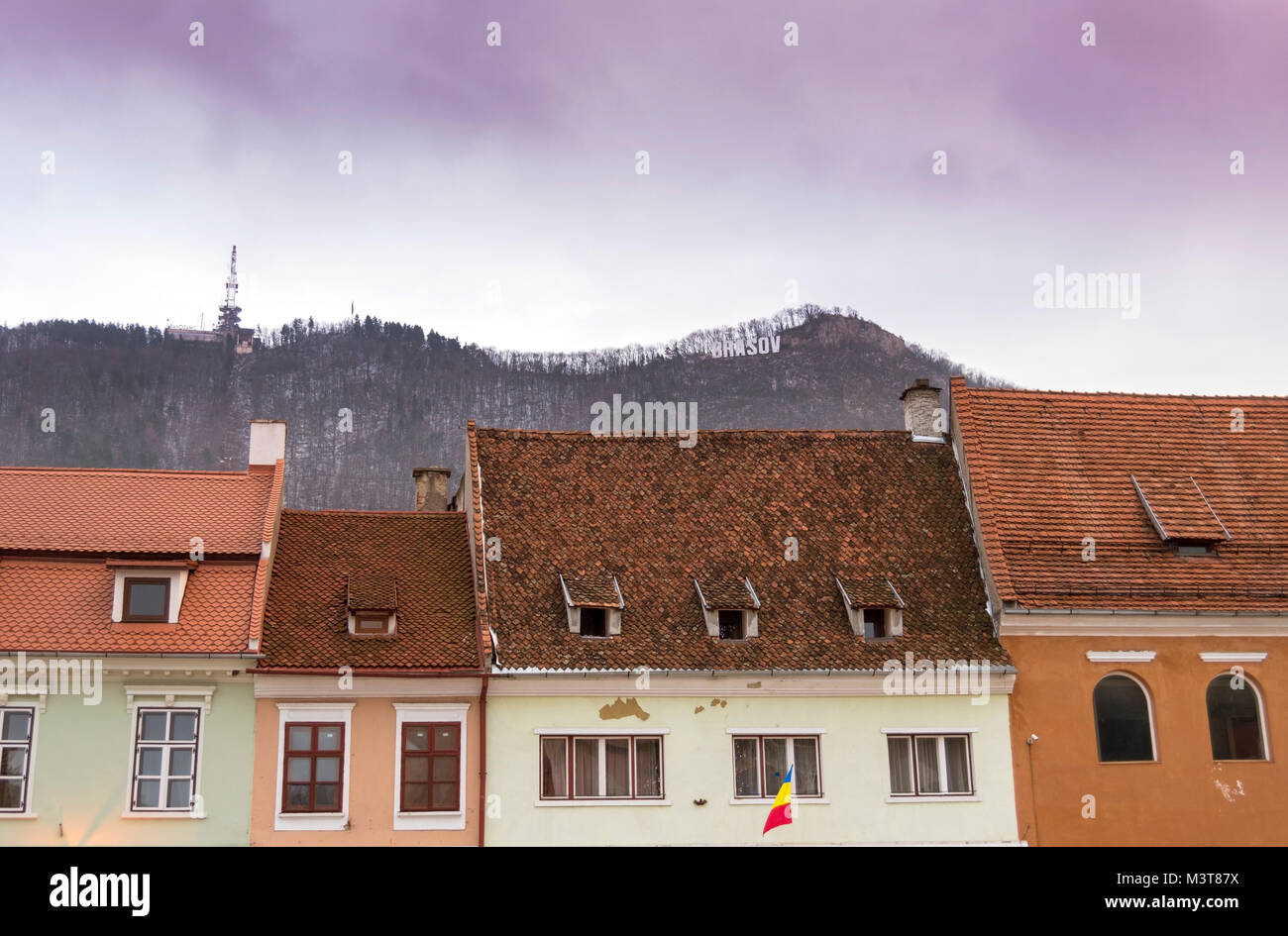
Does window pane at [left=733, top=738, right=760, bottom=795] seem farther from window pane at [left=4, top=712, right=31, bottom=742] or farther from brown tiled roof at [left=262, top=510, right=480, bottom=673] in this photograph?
window pane at [left=4, top=712, right=31, bottom=742]

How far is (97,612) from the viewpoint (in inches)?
934

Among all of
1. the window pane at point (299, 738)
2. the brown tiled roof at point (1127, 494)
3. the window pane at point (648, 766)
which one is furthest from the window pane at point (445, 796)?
the brown tiled roof at point (1127, 494)

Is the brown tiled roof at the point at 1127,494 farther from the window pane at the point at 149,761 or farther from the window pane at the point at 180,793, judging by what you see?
the window pane at the point at 149,761

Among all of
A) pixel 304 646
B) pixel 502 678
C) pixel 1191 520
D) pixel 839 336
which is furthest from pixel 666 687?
pixel 839 336

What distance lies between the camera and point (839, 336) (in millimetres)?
133750

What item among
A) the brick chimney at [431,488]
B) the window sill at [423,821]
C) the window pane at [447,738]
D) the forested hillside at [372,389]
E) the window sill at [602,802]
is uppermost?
the forested hillside at [372,389]

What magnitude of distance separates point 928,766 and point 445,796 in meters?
9.76

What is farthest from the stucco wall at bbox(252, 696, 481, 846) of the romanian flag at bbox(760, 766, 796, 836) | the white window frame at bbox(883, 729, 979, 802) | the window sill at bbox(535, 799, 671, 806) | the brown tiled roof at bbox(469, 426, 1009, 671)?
the white window frame at bbox(883, 729, 979, 802)

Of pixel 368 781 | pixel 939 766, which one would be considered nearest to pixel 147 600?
pixel 368 781

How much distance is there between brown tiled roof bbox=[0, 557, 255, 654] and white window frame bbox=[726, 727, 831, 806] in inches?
384

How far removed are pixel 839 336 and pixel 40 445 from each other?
302ft

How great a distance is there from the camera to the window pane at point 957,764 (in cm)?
2488

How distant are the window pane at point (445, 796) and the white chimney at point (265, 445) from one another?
357 inches

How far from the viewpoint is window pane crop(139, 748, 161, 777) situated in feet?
74.7
